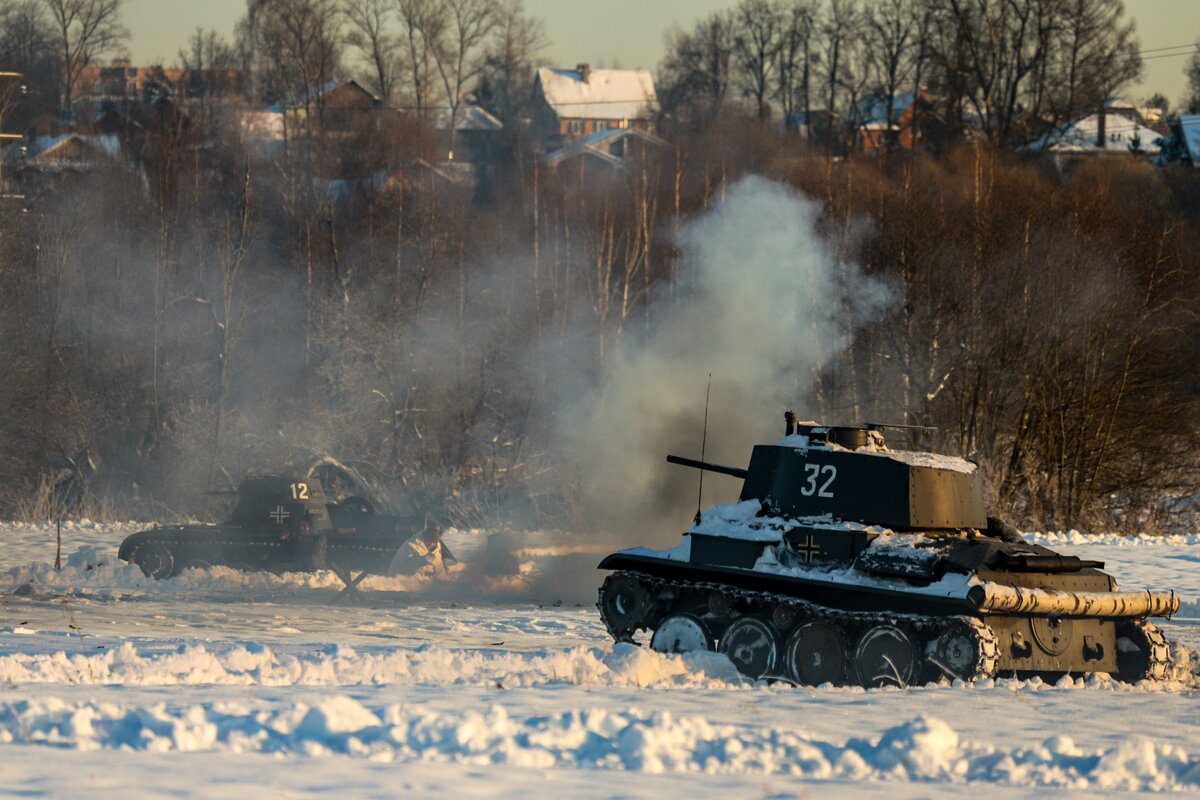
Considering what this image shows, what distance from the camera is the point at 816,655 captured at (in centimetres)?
1438

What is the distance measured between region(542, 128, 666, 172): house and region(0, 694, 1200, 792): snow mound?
3734 centimetres

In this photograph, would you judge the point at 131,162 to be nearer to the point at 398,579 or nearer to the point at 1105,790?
the point at 398,579

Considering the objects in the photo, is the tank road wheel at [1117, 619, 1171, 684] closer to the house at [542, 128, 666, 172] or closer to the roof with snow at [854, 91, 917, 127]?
the house at [542, 128, 666, 172]

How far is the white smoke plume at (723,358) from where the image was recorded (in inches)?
991

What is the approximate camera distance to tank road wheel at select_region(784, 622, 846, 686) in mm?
14281

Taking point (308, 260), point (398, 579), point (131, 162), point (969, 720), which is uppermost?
point (131, 162)

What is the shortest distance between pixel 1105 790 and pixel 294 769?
4.24 m

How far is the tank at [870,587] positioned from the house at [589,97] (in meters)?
73.7

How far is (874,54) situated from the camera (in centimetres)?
6688

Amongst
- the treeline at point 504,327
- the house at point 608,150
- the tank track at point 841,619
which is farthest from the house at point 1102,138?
the tank track at point 841,619

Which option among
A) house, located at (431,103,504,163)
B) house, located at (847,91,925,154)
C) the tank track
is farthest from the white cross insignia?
house, located at (431,103,504,163)

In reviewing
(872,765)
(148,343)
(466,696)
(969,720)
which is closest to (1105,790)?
(872,765)

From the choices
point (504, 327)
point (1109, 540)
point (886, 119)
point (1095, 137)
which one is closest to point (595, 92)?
point (886, 119)

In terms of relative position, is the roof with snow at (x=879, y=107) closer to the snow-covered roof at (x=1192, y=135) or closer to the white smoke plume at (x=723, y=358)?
the snow-covered roof at (x=1192, y=135)
